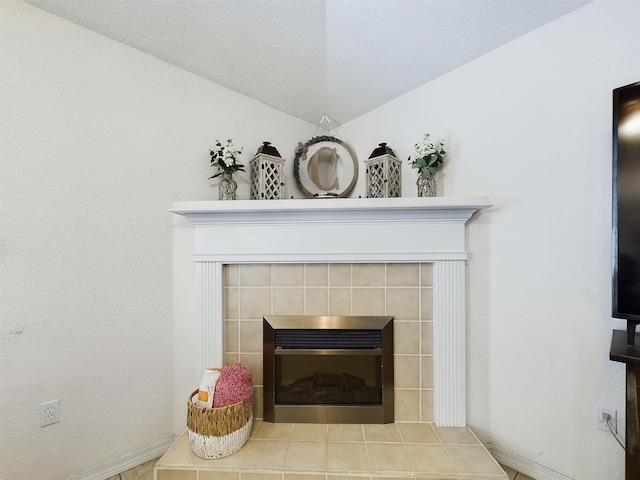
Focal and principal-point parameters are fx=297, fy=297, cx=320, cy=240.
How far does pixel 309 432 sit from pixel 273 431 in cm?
20

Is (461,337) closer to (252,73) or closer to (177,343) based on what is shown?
(177,343)

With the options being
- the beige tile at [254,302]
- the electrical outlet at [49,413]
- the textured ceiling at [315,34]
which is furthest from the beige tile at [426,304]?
the electrical outlet at [49,413]

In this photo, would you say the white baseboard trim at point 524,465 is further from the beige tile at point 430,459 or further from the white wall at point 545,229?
the beige tile at point 430,459

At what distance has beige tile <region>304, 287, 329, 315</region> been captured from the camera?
5.72ft

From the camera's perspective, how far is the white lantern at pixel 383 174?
185 cm

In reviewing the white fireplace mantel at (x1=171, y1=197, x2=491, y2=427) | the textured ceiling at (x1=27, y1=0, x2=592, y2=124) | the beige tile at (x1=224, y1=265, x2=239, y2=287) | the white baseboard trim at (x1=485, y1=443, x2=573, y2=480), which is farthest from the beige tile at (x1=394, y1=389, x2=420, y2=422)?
the textured ceiling at (x1=27, y1=0, x2=592, y2=124)

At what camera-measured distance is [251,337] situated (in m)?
1.76

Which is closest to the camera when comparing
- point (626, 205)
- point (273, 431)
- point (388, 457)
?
point (626, 205)

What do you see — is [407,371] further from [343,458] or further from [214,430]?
[214,430]

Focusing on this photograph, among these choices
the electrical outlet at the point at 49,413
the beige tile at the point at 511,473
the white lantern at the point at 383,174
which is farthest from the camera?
the white lantern at the point at 383,174

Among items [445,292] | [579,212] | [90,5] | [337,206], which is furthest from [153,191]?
[579,212]

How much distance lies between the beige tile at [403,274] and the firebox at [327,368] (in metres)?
0.21

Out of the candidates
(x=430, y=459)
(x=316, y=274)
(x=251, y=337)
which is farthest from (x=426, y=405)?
(x=251, y=337)

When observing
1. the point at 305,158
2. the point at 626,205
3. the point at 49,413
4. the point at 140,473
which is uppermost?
the point at 305,158
